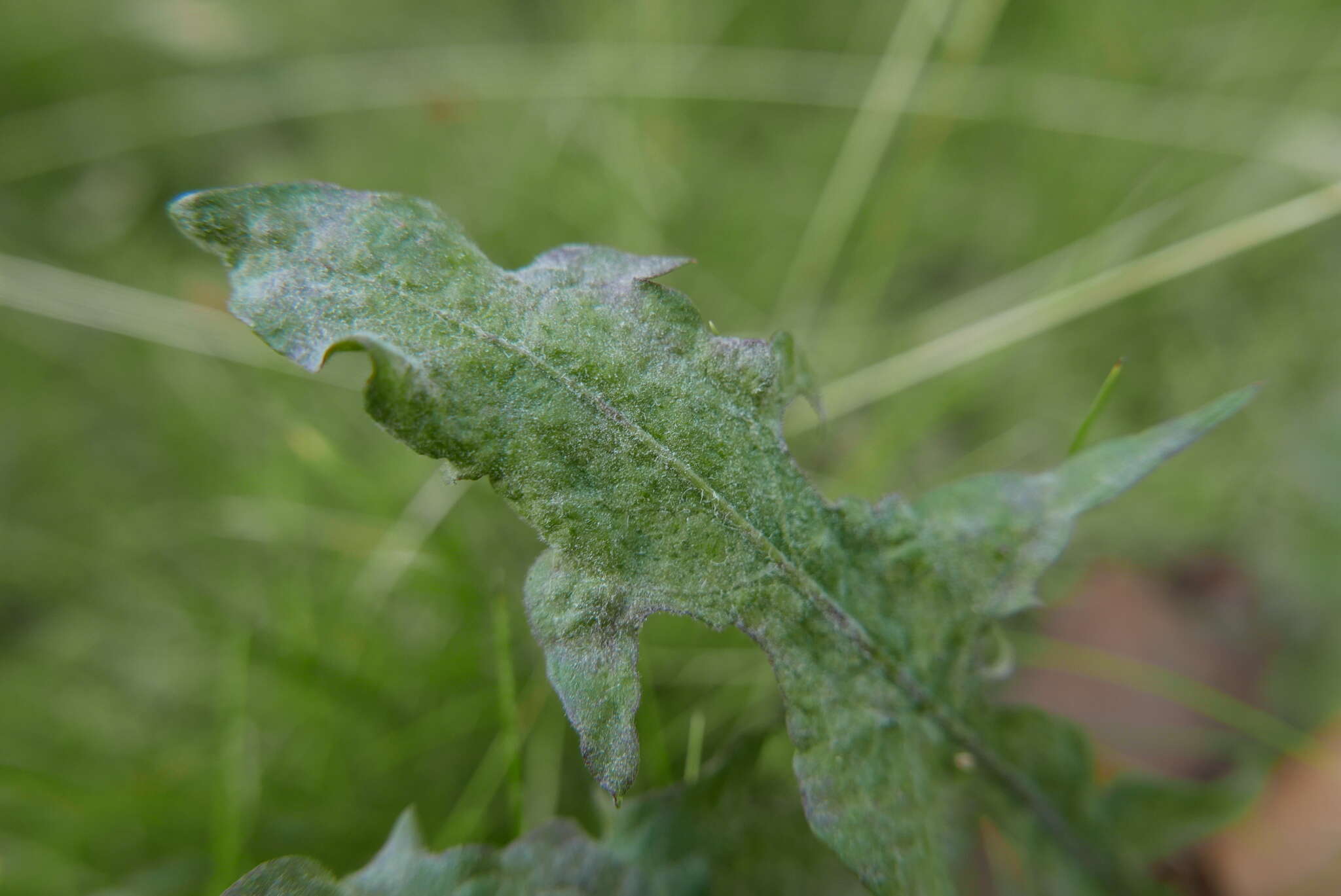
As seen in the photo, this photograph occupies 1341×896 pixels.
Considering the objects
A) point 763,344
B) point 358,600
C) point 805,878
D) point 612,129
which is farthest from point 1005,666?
point 612,129

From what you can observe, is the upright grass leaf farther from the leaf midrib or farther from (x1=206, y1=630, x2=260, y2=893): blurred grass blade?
(x1=206, y1=630, x2=260, y2=893): blurred grass blade

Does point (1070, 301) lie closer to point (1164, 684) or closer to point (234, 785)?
point (1164, 684)

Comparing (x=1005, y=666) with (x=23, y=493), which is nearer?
(x=1005, y=666)

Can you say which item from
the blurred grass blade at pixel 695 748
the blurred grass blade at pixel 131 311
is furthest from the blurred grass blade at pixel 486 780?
the blurred grass blade at pixel 131 311

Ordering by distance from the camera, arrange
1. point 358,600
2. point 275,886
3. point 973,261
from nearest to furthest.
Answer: point 275,886 < point 358,600 < point 973,261

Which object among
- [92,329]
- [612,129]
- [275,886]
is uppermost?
[612,129]

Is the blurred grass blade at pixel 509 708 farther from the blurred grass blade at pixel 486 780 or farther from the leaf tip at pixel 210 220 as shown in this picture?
the leaf tip at pixel 210 220

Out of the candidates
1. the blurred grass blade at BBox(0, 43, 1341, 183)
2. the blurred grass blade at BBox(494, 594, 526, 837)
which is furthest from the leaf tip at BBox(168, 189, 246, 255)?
the blurred grass blade at BBox(0, 43, 1341, 183)

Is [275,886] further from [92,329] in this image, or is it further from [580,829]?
[92,329]

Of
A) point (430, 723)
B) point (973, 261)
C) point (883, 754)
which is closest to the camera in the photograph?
point (883, 754)
